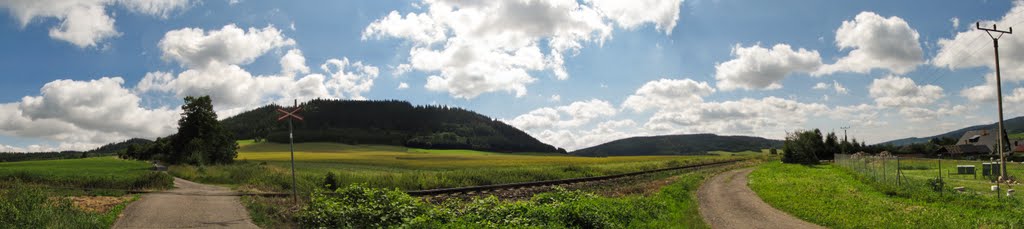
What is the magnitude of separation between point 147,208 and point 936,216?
2552cm

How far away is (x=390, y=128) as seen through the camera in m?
174

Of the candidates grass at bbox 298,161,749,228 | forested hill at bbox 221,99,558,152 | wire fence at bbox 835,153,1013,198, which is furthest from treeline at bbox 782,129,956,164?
forested hill at bbox 221,99,558,152

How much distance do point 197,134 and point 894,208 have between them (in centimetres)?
6854

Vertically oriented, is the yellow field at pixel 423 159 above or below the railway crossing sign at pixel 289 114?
below

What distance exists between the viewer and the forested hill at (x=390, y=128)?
14612cm

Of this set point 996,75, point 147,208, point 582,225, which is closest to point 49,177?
point 147,208

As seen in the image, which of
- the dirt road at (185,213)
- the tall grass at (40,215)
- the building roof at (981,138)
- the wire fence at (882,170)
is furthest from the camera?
the building roof at (981,138)

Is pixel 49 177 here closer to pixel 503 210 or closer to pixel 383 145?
pixel 503 210

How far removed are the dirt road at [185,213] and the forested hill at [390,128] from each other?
119m

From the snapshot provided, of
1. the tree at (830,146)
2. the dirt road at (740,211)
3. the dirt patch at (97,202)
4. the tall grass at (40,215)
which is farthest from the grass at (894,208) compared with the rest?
the tree at (830,146)

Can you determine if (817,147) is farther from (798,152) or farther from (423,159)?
(423,159)

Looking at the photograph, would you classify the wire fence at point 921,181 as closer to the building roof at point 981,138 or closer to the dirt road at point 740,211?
the dirt road at point 740,211

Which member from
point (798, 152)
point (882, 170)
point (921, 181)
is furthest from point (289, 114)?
point (798, 152)

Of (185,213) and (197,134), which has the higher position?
(197,134)
